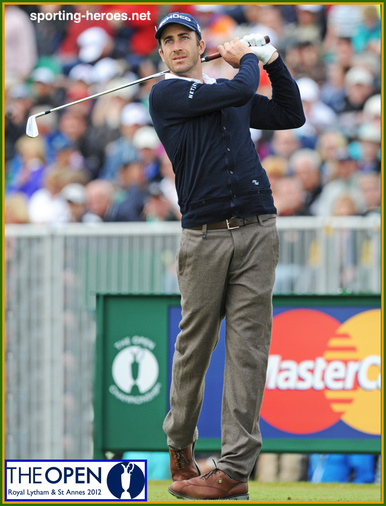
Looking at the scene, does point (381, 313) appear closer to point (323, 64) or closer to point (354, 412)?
point (354, 412)

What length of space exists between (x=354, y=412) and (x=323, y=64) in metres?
4.90

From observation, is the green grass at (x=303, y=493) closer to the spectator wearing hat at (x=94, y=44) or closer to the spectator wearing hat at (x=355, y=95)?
the spectator wearing hat at (x=355, y=95)

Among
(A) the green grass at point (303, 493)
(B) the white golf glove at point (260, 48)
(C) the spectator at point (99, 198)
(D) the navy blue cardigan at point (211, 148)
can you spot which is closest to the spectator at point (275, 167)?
(C) the spectator at point (99, 198)

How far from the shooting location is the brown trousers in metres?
4.27

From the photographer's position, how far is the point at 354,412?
21.2 ft

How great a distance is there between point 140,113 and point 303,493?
550 cm

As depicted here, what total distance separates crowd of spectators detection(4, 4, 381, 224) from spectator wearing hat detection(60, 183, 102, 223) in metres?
0.01

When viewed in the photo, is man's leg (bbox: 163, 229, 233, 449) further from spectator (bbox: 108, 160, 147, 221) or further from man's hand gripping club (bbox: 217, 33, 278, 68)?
spectator (bbox: 108, 160, 147, 221)

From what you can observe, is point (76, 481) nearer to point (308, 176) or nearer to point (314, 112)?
point (308, 176)

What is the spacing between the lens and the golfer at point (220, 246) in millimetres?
4254

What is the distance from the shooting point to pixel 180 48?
4332 millimetres

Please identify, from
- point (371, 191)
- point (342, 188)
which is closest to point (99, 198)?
point (342, 188)

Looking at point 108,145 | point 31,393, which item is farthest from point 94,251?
point 108,145

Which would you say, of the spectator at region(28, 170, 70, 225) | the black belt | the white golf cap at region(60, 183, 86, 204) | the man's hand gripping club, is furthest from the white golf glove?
the spectator at region(28, 170, 70, 225)
